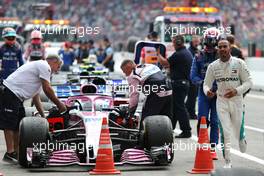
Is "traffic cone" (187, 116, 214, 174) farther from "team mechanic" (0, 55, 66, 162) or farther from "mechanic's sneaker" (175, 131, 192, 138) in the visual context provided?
"mechanic's sneaker" (175, 131, 192, 138)

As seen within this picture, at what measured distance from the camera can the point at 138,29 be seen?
64188mm

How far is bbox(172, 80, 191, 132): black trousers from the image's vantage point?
54.4 feet

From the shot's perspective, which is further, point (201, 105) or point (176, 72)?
point (176, 72)

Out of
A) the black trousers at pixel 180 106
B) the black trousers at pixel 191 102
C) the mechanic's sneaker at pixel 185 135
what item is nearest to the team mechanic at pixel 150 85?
the mechanic's sneaker at pixel 185 135

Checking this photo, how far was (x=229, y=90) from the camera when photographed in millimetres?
12094

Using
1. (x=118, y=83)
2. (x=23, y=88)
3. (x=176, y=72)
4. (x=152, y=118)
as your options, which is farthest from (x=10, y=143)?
(x=176, y=72)

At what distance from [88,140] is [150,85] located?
6.90 ft

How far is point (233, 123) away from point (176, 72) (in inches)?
235

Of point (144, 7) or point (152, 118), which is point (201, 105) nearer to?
point (152, 118)

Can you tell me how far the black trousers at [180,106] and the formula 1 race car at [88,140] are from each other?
3.44m

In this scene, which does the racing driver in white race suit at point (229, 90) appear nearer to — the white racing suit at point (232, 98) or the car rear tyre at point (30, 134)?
the white racing suit at point (232, 98)

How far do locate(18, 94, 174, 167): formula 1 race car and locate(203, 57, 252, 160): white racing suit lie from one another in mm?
760

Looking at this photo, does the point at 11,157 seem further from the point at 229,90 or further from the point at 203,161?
the point at 229,90

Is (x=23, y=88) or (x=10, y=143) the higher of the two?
(x=23, y=88)
